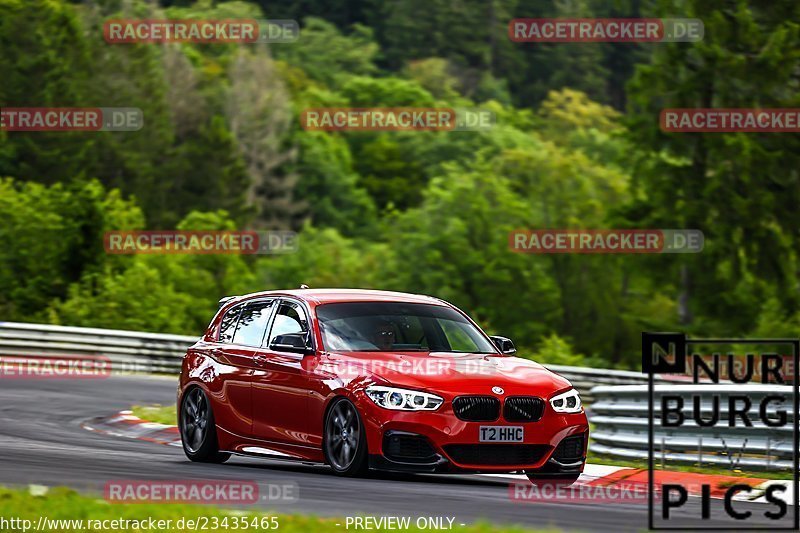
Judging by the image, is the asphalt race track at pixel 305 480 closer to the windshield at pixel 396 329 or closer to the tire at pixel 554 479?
the tire at pixel 554 479

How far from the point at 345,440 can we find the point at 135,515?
3324 mm

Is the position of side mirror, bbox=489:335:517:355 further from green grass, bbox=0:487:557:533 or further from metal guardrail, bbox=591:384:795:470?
green grass, bbox=0:487:557:533

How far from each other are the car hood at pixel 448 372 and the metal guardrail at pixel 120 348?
15.9 metres

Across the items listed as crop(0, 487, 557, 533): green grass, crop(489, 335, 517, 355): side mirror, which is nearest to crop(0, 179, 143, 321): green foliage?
crop(489, 335, 517, 355): side mirror

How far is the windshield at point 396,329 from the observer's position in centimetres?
1350

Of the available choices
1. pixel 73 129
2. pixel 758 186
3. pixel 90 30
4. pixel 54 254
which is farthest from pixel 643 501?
pixel 90 30

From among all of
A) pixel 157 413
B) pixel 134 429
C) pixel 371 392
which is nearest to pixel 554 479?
pixel 371 392

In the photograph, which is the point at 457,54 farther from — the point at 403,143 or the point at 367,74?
the point at 403,143

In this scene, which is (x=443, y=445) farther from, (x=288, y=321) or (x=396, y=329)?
(x=288, y=321)

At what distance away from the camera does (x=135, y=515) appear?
31.7 feet

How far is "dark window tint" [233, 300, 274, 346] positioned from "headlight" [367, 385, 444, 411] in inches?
87.7

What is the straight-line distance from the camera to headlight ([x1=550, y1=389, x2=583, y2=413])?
→ 1276cm

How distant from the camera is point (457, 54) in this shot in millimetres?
148250

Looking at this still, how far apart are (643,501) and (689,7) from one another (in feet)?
139
